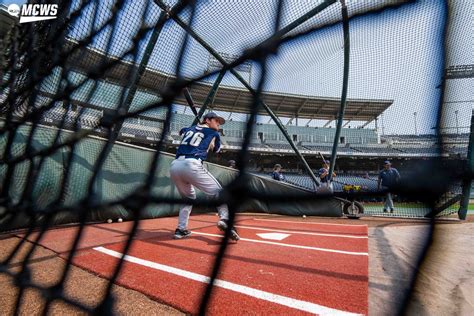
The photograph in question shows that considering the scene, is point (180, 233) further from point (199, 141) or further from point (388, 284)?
point (388, 284)

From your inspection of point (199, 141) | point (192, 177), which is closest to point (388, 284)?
point (192, 177)

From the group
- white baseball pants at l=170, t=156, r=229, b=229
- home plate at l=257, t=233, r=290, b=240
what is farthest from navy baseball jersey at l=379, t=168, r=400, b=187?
home plate at l=257, t=233, r=290, b=240

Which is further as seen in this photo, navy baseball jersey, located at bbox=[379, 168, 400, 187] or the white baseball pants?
the white baseball pants

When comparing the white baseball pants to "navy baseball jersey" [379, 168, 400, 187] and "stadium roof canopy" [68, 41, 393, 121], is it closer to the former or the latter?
"stadium roof canopy" [68, 41, 393, 121]

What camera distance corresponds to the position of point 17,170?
3104 millimetres

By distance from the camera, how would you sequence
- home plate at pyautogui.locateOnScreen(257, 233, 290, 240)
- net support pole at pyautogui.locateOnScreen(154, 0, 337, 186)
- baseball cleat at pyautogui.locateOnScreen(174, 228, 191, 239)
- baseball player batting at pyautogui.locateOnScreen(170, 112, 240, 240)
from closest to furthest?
net support pole at pyautogui.locateOnScreen(154, 0, 337, 186), baseball player batting at pyautogui.locateOnScreen(170, 112, 240, 240), baseball cleat at pyautogui.locateOnScreen(174, 228, 191, 239), home plate at pyautogui.locateOnScreen(257, 233, 290, 240)

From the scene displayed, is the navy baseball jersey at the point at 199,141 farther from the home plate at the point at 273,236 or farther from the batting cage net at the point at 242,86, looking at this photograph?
the home plate at the point at 273,236

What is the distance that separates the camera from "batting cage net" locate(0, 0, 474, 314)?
3.40 feet

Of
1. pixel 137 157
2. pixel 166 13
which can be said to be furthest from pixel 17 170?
pixel 166 13

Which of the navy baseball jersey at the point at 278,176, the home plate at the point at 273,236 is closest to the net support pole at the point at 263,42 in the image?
the home plate at the point at 273,236

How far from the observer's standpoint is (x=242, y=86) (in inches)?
62.3

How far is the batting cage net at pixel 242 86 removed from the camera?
1.04 m

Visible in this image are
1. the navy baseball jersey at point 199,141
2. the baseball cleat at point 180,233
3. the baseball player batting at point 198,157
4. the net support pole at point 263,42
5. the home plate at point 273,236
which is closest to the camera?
the net support pole at point 263,42

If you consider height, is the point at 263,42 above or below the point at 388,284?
above
